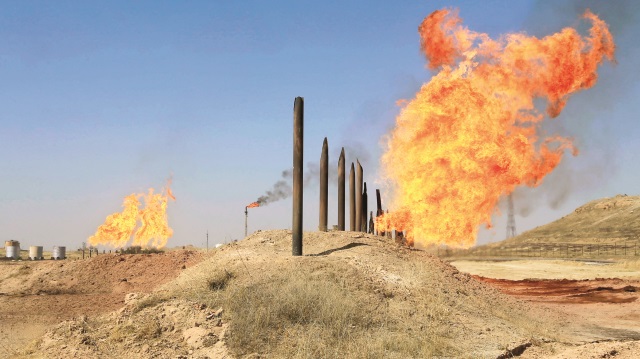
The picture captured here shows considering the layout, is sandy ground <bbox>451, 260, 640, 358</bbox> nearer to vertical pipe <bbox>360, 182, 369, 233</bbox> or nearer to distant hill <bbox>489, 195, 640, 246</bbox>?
vertical pipe <bbox>360, 182, 369, 233</bbox>

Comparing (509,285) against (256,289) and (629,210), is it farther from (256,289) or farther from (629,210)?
(629,210)

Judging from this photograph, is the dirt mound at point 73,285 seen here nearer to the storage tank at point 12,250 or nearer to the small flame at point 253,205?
the small flame at point 253,205

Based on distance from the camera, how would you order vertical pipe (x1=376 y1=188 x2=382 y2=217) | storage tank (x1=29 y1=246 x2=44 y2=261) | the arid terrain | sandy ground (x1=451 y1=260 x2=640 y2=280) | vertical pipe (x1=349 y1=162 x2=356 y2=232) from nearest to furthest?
the arid terrain < vertical pipe (x1=349 y1=162 x2=356 y2=232) < vertical pipe (x1=376 y1=188 x2=382 y2=217) < sandy ground (x1=451 y1=260 x2=640 y2=280) < storage tank (x1=29 y1=246 x2=44 y2=261)

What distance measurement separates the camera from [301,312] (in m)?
12.6

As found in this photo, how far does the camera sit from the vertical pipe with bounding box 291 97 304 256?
60.7ft

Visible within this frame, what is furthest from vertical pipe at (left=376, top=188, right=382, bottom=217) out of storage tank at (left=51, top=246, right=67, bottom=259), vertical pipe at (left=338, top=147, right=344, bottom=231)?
storage tank at (left=51, top=246, right=67, bottom=259)

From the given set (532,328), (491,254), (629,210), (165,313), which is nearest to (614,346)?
(532,328)

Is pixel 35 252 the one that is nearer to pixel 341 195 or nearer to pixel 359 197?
pixel 359 197

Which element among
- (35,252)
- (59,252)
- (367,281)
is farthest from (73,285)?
(35,252)

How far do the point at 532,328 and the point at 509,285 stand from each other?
692 inches

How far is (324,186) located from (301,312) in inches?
464

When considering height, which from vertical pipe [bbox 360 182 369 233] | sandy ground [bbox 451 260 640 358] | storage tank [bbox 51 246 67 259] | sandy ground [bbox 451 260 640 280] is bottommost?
sandy ground [bbox 451 260 640 358]

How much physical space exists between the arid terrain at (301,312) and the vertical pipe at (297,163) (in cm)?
104

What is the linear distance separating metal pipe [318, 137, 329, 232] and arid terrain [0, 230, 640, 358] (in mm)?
2915
